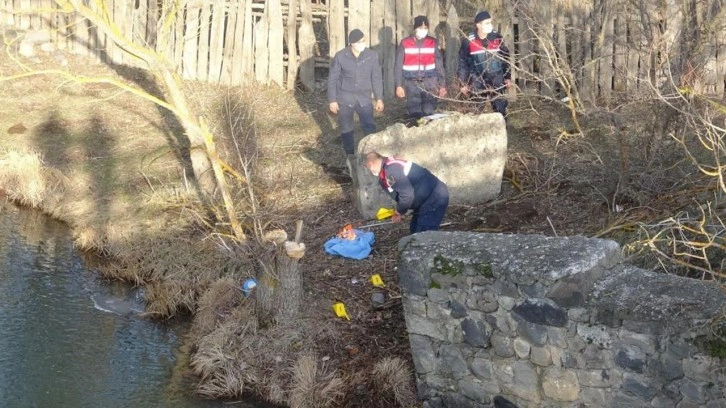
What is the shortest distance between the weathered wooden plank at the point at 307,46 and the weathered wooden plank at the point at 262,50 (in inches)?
20.4

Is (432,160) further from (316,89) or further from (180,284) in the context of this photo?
(316,89)

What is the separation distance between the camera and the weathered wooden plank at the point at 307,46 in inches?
600

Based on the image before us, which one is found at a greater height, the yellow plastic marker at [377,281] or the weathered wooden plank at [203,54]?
the weathered wooden plank at [203,54]

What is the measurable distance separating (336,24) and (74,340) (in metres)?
6.90

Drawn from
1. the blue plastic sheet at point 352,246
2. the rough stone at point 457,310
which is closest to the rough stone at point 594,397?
the rough stone at point 457,310

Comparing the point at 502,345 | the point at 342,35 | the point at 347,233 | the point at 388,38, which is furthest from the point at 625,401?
the point at 342,35

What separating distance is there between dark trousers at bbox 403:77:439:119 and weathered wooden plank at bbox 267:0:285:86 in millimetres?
3249

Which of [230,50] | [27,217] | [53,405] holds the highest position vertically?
[230,50]

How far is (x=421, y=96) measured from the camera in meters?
12.7

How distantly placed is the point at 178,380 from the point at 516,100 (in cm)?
673

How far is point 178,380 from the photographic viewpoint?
9.33 m

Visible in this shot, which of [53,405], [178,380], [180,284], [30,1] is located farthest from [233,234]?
[30,1]

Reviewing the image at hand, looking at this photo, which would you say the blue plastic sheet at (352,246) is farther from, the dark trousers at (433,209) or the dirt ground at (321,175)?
the dark trousers at (433,209)

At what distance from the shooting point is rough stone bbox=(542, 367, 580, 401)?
23.4ft
